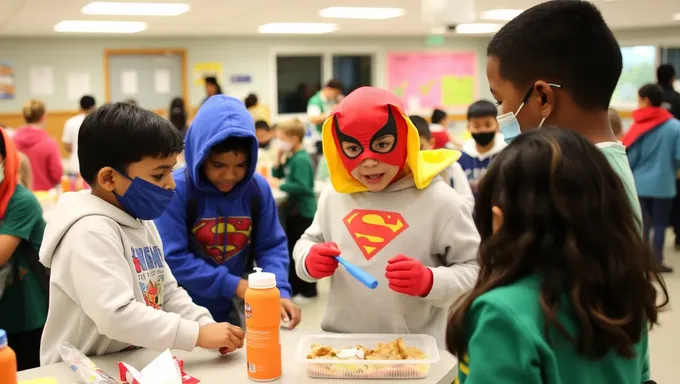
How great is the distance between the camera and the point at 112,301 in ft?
4.99

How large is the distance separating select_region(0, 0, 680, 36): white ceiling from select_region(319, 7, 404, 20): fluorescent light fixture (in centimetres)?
16

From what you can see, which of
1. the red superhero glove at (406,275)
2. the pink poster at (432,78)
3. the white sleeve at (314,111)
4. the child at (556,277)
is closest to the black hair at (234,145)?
the red superhero glove at (406,275)

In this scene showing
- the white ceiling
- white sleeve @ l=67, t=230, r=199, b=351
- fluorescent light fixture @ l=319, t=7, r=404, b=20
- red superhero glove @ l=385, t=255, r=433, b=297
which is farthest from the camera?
fluorescent light fixture @ l=319, t=7, r=404, b=20

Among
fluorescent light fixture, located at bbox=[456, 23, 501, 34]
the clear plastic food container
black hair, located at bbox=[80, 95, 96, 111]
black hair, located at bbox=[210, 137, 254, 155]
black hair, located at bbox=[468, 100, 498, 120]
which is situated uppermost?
fluorescent light fixture, located at bbox=[456, 23, 501, 34]

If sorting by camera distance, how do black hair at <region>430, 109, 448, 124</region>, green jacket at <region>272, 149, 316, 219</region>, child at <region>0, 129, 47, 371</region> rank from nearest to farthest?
child at <region>0, 129, 47, 371</region> → green jacket at <region>272, 149, 316, 219</region> → black hair at <region>430, 109, 448, 124</region>

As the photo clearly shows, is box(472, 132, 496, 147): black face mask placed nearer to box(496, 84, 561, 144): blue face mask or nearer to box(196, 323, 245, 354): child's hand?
box(496, 84, 561, 144): blue face mask

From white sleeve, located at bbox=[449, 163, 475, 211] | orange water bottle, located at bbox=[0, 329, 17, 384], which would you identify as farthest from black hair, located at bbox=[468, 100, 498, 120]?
orange water bottle, located at bbox=[0, 329, 17, 384]

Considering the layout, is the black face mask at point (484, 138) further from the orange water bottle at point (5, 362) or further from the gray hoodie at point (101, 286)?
the orange water bottle at point (5, 362)

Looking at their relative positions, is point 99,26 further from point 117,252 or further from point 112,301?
point 112,301

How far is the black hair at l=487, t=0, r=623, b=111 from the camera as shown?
1.38 meters

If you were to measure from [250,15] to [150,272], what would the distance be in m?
7.44

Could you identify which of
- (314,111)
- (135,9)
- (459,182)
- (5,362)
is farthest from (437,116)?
(5,362)

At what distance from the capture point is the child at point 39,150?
5.88m

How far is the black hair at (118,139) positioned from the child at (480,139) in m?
2.83
